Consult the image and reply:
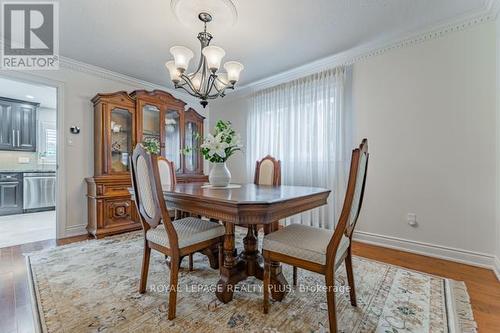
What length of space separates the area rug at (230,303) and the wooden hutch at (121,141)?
3.11ft

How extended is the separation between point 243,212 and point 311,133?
7.47ft

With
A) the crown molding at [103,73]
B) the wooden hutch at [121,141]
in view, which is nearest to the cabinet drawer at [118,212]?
the wooden hutch at [121,141]

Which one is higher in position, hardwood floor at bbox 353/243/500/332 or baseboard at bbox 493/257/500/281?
baseboard at bbox 493/257/500/281

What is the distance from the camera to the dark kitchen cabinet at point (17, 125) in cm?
454

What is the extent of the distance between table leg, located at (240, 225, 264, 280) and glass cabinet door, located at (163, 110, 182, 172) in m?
2.52

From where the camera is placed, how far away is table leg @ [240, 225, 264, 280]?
5.75ft

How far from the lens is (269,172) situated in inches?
105

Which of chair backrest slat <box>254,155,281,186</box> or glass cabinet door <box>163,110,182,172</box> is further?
glass cabinet door <box>163,110,182,172</box>

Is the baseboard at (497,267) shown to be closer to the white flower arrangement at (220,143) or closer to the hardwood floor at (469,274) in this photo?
the hardwood floor at (469,274)

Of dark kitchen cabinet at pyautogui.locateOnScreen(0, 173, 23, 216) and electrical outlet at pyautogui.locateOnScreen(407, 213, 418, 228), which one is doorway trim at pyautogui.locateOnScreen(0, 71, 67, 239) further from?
electrical outlet at pyautogui.locateOnScreen(407, 213, 418, 228)

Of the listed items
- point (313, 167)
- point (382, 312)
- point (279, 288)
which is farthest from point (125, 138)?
point (382, 312)

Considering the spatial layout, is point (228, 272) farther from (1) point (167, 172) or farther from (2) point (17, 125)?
(2) point (17, 125)

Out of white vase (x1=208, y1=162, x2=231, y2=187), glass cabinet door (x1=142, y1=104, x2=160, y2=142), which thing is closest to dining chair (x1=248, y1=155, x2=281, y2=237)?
A: white vase (x1=208, y1=162, x2=231, y2=187)

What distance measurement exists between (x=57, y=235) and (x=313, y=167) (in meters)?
3.53
